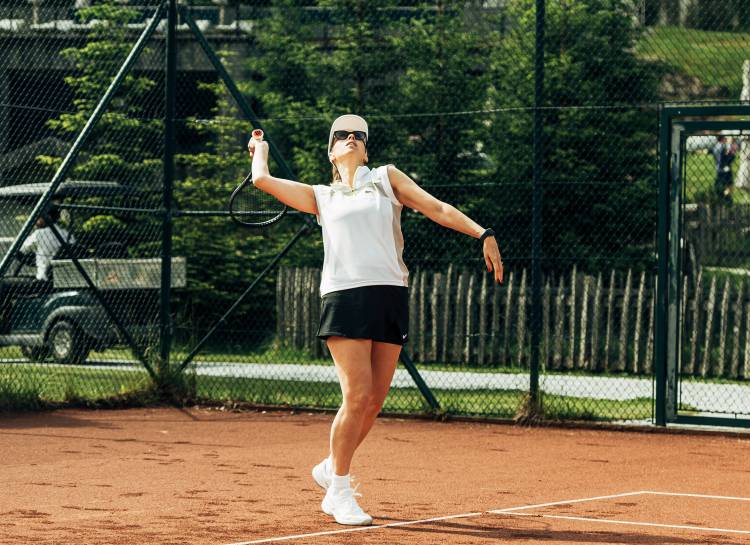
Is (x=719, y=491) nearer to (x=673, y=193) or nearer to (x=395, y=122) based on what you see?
(x=673, y=193)

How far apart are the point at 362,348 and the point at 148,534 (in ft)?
4.47

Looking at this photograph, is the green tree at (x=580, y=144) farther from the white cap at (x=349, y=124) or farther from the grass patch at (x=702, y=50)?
the white cap at (x=349, y=124)

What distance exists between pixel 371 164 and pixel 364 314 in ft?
32.4

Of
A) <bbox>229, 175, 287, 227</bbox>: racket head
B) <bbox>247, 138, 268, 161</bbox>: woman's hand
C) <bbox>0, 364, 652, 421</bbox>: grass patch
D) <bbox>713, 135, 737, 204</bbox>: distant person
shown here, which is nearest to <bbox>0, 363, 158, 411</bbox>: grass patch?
<bbox>0, 364, 652, 421</bbox>: grass patch

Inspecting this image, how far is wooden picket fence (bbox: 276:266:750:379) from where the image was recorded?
1442 centimetres

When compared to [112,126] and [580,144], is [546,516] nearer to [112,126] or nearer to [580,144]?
[580,144]

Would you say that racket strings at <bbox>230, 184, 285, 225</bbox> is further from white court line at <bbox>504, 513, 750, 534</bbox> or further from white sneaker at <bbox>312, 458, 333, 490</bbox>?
white court line at <bbox>504, 513, 750, 534</bbox>

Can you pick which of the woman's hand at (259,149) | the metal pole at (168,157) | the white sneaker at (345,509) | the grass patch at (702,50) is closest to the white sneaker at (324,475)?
the white sneaker at (345,509)

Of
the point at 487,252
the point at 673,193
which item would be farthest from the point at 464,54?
the point at 487,252

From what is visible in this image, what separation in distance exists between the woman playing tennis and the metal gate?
4486mm

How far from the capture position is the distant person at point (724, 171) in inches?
739

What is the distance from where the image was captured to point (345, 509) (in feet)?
21.5

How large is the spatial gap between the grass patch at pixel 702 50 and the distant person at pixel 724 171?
2.66 metres

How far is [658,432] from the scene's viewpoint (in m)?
10.9
